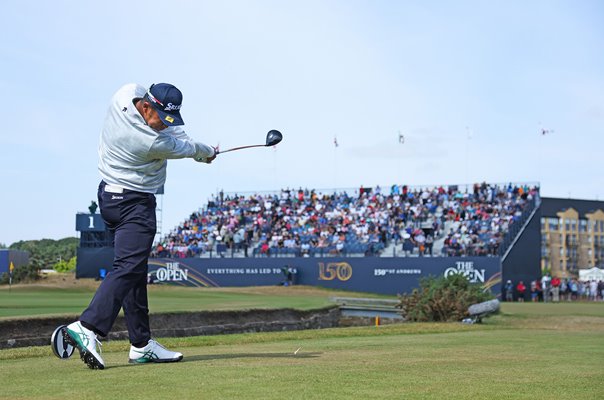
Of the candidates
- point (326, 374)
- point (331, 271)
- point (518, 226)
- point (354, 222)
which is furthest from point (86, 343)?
point (354, 222)

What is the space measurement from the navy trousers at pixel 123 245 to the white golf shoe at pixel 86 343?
12cm

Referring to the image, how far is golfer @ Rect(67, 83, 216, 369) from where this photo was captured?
21.0ft

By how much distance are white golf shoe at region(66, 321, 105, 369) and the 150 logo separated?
127ft

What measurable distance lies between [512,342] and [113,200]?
506cm

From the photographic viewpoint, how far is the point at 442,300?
19609 millimetres

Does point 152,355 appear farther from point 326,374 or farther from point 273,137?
point 273,137

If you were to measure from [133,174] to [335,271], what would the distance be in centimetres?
3890

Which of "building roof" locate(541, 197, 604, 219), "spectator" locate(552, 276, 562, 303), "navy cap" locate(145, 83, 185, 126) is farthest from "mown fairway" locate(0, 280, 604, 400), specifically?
"building roof" locate(541, 197, 604, 219)

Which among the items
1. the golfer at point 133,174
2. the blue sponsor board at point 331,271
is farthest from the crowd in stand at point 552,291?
the golfer at point 133,174

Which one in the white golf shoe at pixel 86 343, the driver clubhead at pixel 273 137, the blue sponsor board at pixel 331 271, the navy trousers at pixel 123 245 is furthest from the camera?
the blue sponsor board at pixel 331 271

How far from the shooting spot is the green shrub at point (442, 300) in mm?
19484

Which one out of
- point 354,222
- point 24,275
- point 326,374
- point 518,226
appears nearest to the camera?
point 326,374

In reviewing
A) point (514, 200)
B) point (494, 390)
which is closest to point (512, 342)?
point (494, 390)

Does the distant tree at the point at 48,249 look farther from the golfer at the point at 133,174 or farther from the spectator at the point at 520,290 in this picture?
the golfer at the point at 133,174
